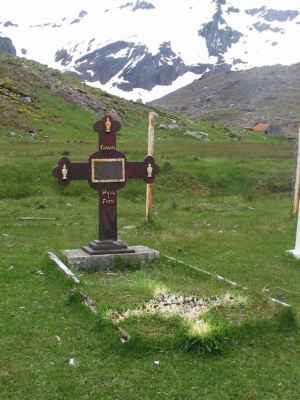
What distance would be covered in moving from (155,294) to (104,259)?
371cm

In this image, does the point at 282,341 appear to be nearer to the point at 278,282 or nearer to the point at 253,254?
the point at 278,282

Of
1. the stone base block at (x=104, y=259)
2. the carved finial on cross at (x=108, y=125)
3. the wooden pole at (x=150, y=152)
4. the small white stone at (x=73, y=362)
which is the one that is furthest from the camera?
the wooden pole at (x=150, y=152)

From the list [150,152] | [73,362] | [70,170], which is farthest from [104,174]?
[73,362]

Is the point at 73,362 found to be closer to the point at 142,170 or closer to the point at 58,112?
the point at 142,170

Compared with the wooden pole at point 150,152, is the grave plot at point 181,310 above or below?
below

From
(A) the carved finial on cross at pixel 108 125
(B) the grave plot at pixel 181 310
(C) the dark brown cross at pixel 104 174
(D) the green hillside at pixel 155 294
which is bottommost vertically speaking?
(D) the green hillside at pixel 155 294

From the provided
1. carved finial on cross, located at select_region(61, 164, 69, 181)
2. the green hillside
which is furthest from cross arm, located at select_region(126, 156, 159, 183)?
the green hillside

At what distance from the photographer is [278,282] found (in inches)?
672

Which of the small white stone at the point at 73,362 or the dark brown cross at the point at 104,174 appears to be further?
the dark brown cross at the point at 104,174

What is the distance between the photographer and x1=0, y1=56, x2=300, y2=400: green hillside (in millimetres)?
10109

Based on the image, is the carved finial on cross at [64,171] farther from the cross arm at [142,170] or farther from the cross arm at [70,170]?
the cross arm at [142,170]

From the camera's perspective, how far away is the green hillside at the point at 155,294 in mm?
10109

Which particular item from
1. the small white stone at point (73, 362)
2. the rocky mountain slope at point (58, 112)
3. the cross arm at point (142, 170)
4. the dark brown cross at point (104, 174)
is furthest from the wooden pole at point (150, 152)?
the rocky mountain slope at point (58, 112)

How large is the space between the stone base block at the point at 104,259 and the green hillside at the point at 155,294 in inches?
10.0
